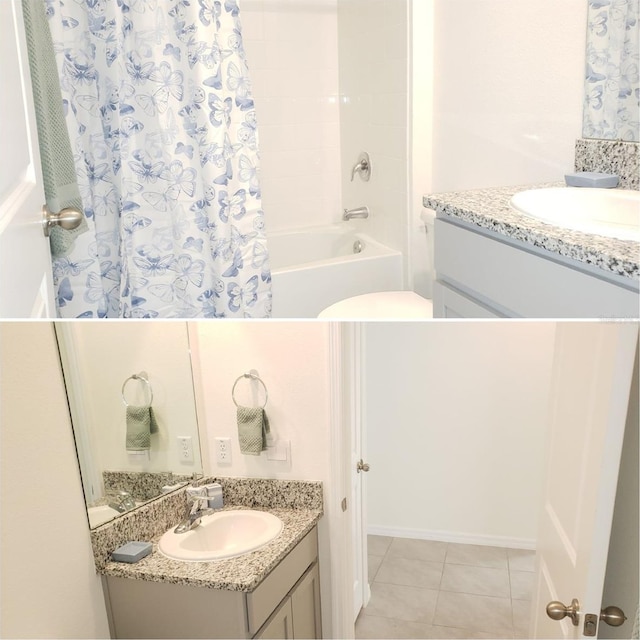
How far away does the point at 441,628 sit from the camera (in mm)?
2268

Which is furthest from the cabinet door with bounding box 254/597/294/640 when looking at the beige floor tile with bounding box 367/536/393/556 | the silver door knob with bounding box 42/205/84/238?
the beige floor tile with bounding box 367/536/393/556

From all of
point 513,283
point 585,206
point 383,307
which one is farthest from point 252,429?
point 585,206

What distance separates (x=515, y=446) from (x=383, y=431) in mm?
553

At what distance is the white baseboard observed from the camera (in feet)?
9.45

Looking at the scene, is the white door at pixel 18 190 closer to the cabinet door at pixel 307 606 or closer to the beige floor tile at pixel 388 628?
the cabinet door at pixel 307 606

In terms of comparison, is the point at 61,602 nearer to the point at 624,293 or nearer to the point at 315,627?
the point at 315,627

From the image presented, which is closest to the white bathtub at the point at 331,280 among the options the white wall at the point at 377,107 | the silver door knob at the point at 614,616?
the white wall at the point at 377,107

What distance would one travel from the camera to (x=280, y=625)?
5.41 ft

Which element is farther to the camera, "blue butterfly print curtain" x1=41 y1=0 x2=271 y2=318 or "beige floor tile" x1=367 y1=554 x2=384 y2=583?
"beige floor tile" x1=367 y1=554 x2=384 y2=583

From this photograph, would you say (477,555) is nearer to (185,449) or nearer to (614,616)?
(185,449)

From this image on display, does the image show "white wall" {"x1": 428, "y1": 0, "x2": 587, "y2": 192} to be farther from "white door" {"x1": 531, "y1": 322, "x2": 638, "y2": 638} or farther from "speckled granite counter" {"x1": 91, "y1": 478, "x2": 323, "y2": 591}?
"speckled granite counter" {"x1": 91, "y1": 478, "x2": 323, "y2": 591}

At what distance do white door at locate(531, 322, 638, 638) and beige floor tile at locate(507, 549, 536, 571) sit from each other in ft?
3.90

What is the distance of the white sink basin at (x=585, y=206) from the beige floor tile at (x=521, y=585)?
4.77ft

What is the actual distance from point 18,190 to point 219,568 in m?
0.94
